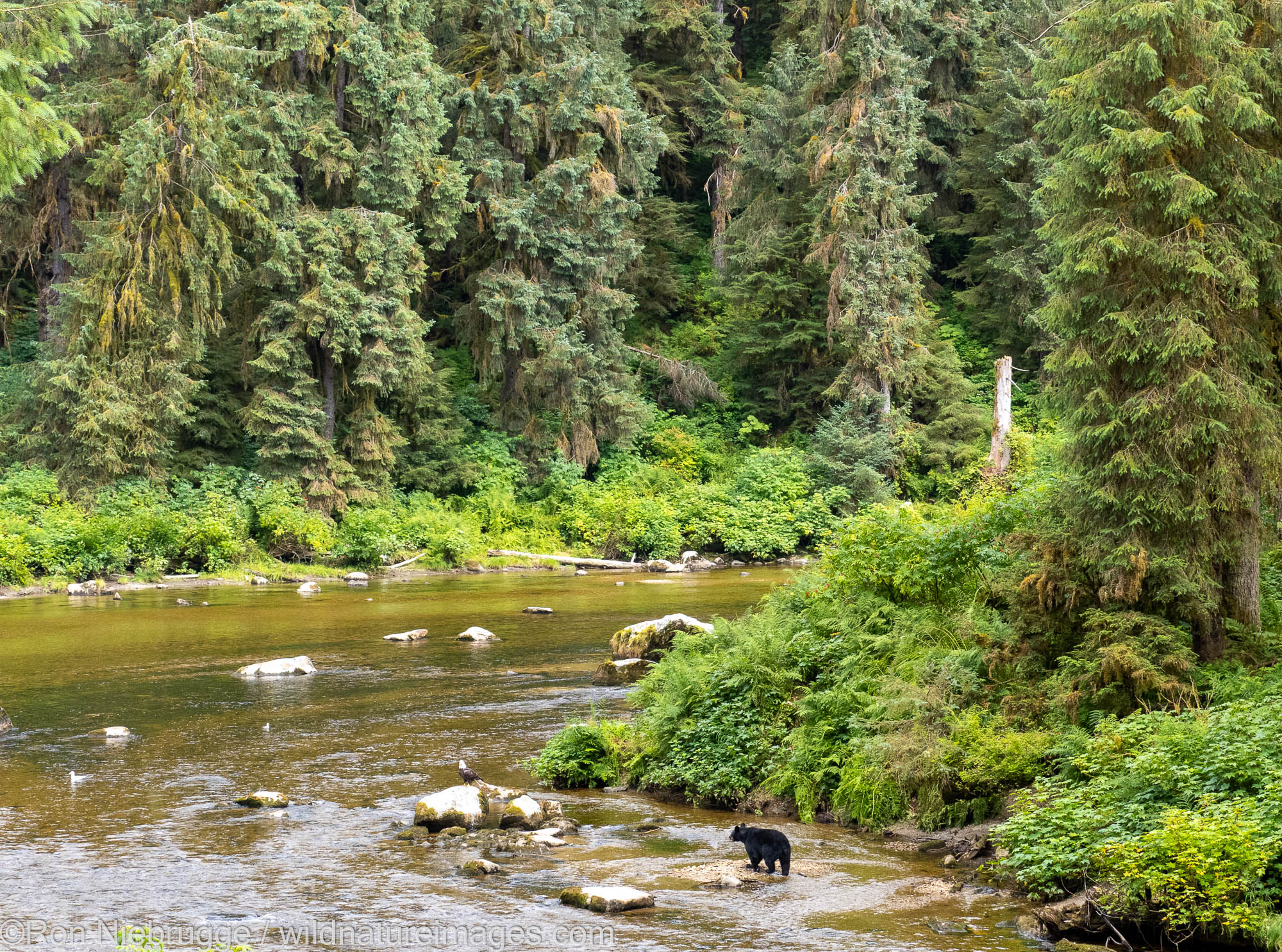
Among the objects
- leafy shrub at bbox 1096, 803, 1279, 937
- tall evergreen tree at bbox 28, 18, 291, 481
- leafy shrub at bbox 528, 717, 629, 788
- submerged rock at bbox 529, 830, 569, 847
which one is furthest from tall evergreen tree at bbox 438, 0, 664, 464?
leafy shrub at bbox 1096, 803, 1279, 937

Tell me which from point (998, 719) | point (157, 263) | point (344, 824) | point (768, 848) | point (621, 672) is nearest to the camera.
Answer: point (768, 848)

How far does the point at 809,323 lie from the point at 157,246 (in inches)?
729

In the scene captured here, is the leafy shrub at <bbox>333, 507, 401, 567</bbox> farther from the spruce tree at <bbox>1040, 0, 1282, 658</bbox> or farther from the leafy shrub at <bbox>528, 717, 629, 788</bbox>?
the spruce tree at <bbox>1040, 0, 1282, 658</bbox>

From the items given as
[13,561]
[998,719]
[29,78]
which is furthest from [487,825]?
[13,561]

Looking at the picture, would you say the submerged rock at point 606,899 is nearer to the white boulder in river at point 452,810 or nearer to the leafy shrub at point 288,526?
the white boulder in river at point 452,810

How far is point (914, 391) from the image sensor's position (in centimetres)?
3584

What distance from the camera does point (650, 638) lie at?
15656 millimetres

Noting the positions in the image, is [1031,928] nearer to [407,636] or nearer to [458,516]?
[407,636]

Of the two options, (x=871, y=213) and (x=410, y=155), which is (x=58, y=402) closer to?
(x=410, y=155)

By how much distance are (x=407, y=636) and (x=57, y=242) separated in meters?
21.0

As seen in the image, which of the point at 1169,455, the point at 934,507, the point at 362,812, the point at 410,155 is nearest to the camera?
the point at 1169,455

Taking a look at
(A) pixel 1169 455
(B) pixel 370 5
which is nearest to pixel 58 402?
(B) pixel 370 5

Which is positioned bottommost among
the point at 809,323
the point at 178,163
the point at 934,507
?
the point at 934,507

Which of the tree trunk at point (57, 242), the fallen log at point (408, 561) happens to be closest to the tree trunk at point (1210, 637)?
the fallen log at point (408, 561)
